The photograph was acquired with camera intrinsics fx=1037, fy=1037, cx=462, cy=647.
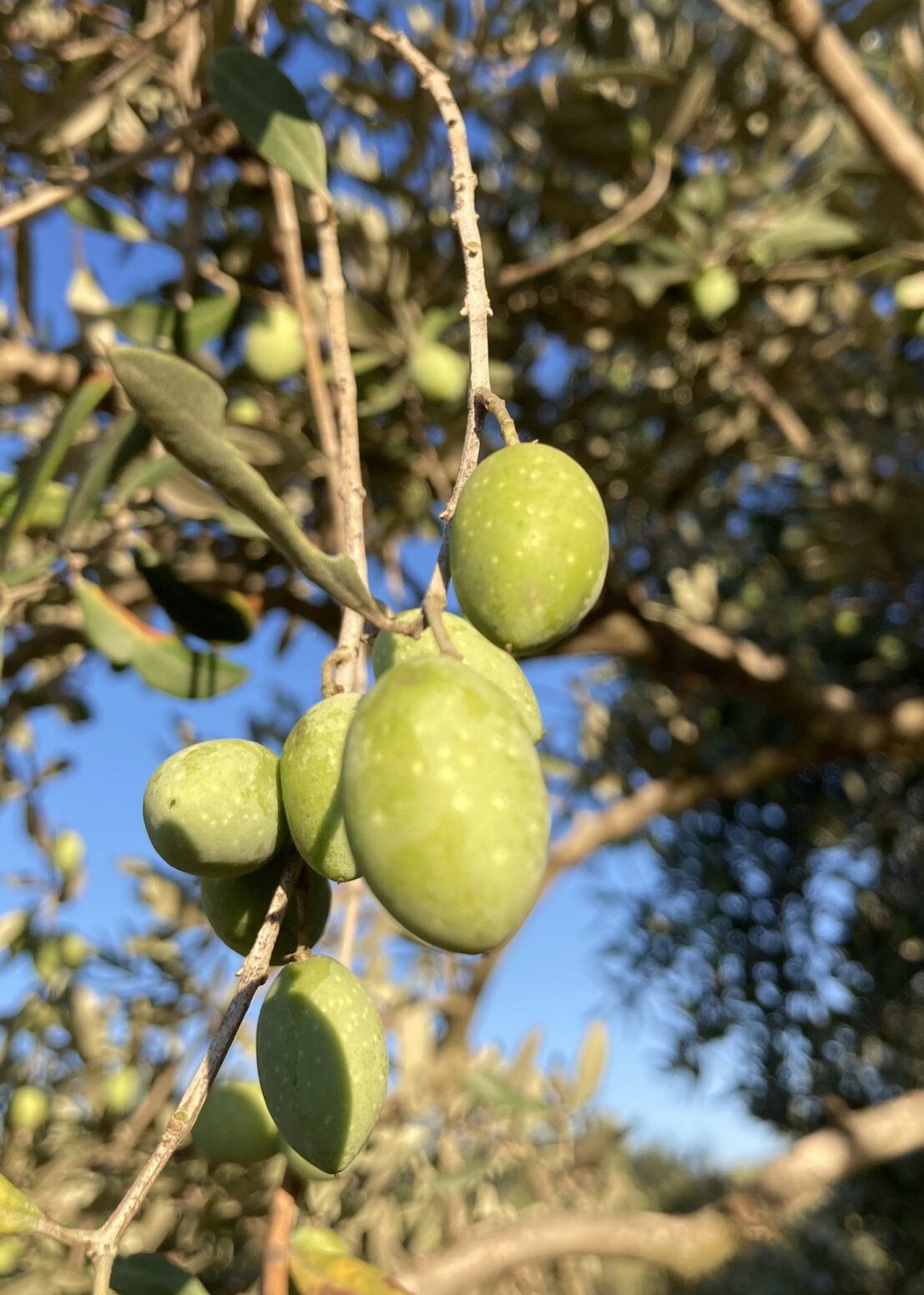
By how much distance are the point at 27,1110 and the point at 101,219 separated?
88.7 inches

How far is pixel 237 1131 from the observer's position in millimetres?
1160

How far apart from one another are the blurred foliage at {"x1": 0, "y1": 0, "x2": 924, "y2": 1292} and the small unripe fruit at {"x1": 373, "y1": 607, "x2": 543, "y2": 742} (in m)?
0.83

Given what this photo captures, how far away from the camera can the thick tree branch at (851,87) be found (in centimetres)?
165

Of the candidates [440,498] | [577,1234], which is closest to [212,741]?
[577,1234]

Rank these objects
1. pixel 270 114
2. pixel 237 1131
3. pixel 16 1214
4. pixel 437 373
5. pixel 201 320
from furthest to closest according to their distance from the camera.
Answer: pixel 437 373 < pixel 201 320 < pixel 270 114 < pixel 237 1131 < pixel 16 1214

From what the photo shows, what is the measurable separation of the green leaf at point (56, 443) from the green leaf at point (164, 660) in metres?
0.22

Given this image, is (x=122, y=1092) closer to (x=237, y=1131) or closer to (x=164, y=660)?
(x=164, y=660)

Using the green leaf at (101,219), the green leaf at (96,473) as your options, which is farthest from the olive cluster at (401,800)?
the green leaf at (101,219)

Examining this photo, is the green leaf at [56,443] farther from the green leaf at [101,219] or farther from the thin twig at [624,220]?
the thin twig at [624,220]

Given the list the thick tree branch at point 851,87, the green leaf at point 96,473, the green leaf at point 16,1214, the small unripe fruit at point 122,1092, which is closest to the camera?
the green leaf at point 16,1214

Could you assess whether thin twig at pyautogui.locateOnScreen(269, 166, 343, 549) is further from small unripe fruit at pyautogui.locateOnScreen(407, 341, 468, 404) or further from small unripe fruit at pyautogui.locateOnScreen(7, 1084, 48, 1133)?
small unripe fruit at pyautogui.locateOnScreen(7, 1084, 48, 1133)

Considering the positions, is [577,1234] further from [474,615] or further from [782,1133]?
[782,1133]

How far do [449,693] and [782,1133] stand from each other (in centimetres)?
538

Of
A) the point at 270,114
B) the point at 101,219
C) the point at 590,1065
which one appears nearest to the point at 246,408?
the point at 101,219
